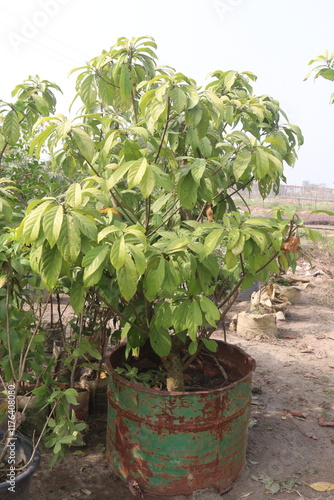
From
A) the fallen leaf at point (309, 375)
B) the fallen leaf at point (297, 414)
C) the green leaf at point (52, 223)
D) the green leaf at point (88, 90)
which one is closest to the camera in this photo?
the green leaf at point (52, 223)

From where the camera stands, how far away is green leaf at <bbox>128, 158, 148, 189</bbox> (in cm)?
157

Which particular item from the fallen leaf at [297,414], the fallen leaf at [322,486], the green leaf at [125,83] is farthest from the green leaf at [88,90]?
the fallen leaf at [297,414]

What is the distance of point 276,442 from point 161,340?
4.24ft

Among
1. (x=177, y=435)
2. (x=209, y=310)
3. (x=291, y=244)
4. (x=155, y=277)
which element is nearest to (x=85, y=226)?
(x=155, y=277)

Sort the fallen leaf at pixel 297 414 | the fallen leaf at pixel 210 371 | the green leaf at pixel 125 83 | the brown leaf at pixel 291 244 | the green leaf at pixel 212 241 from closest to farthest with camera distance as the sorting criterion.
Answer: the green leaf at pixel 212 241, the brown leaf at pixel 291 244, the green leaf at pixel 125 83, the fallen leaf at pixel 210 371, the fallen leaf at pixel 297 414

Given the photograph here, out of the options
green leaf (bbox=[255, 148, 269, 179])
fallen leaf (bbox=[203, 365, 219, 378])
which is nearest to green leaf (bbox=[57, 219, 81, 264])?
green leaf (bbox=[255, 148, 269, 179])

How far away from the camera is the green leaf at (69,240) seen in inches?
57.1

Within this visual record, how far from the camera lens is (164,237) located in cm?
184

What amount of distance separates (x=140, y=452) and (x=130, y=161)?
1.42 meters

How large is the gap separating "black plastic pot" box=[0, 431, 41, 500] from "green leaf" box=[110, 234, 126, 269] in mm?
1027

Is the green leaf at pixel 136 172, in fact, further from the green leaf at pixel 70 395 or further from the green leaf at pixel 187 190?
the green leaf at pixel 70 395

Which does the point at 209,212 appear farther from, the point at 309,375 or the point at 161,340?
the point at 309,375

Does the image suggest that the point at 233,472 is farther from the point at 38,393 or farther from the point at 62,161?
the point at 62,161

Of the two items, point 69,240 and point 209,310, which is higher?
point 69,240
